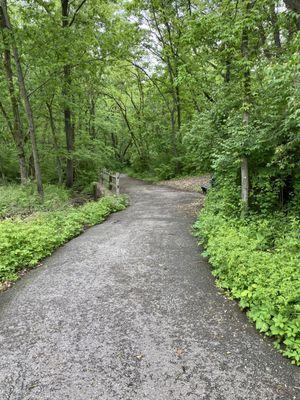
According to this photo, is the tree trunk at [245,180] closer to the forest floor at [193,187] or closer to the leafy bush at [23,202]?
the forest floor at [193,187]

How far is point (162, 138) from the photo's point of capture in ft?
65.2

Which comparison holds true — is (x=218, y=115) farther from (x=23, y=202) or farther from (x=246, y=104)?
Result: (x=23, y=202)

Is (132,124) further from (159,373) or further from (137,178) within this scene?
(159,373)

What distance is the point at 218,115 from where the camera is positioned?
23.7 feet

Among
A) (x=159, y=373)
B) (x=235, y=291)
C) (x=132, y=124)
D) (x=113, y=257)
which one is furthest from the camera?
(x=132, y=124)

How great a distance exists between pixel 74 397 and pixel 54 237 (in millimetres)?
4198

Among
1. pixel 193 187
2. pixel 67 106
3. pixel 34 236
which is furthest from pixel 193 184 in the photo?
pixel 34 236

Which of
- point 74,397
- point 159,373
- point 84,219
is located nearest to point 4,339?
point 74,397

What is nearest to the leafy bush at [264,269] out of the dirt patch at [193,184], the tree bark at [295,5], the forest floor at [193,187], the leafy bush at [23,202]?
the forest floor at [193,187]

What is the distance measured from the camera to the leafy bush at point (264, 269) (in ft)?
10.5

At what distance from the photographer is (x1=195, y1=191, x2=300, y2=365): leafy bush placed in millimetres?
3188

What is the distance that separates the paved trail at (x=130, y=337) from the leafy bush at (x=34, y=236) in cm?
36

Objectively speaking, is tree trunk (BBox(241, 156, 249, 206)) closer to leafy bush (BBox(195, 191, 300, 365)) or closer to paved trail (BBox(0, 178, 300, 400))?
leafy bush (BBox(195, 191, 300, 365))

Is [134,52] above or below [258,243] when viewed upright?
above
